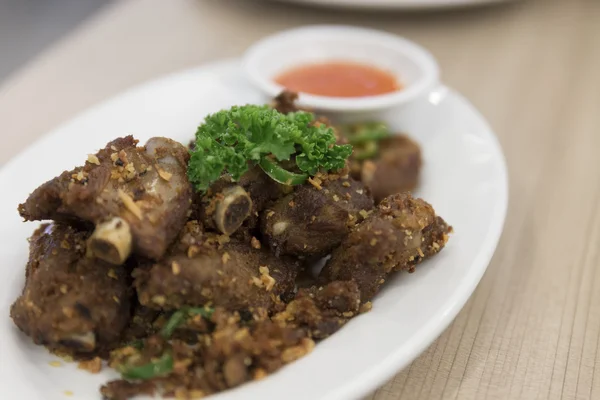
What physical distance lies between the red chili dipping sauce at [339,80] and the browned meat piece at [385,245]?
4.80 feet

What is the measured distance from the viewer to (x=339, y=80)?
3723mm

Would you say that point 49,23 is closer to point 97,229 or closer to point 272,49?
point 272,49

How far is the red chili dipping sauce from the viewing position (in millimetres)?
3615

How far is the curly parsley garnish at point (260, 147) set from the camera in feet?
7.02

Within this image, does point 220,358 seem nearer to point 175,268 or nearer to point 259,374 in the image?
point 259,374

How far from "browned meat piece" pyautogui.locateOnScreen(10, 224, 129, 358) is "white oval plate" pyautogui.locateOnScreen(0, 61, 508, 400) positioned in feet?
0.34

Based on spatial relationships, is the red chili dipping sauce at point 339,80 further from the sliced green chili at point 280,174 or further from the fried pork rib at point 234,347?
the fried pork rib at point 234,347

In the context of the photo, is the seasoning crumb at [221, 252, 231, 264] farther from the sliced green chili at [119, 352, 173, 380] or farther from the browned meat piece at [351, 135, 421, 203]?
the browned meat piece at [351, 135, 421, 203]

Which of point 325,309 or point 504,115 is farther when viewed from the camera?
point 504,115

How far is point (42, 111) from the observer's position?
150 inches

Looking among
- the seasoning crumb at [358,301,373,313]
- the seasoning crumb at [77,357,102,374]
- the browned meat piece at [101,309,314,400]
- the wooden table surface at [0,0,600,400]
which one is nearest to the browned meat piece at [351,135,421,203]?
the wooden table surface at [0,0,600,400]

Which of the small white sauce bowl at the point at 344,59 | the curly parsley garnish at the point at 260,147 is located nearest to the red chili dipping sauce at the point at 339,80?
the small white sauce bowl at the point at 344,59

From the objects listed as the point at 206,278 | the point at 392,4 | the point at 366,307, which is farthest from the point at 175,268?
the point at 392,4

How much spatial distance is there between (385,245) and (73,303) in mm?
1067
